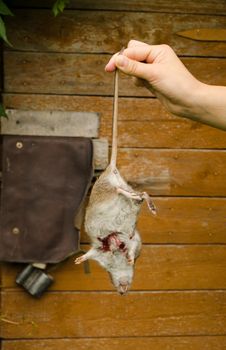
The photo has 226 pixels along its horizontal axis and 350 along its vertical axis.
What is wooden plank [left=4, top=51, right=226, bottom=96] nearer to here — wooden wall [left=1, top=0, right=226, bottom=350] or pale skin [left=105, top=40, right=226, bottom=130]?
wooden wall [left=1, top=0, right=226, bottom=350]

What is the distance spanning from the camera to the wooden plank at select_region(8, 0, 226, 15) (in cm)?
260

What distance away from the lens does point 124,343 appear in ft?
9.36

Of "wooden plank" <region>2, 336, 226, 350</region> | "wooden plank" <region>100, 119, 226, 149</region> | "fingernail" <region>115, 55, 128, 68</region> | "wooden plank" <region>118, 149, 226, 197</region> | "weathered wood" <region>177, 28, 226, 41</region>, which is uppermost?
"fingernail" <region>115, 55, 128, 68</region>

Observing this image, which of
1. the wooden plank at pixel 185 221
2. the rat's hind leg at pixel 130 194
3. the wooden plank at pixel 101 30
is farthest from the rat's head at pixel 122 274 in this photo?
the wooden plank at pixel 101 30

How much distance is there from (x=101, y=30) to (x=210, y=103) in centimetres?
121

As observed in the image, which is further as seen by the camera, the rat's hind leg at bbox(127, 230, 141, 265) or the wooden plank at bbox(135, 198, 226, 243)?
the wooden plank at bbox(135, 198, 226, 243)

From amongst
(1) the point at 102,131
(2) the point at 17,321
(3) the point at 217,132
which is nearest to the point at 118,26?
(1) the point at 102,131

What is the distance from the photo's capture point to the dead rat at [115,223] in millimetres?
1509

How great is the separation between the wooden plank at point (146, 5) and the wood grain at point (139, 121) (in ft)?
1.12

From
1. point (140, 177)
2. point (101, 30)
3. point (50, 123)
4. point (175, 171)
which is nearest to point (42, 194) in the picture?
point (50, 123)

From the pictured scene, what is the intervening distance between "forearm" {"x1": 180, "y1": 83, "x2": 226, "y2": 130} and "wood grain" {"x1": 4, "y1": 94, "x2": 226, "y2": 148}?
116 cm

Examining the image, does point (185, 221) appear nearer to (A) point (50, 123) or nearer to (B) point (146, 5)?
(A) point (50, 123)

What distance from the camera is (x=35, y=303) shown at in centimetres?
278

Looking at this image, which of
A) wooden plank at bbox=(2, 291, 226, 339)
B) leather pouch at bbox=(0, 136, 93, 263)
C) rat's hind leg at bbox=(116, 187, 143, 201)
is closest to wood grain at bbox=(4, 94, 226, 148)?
leather pouch at bbox=(0, 136, 93, 263)
